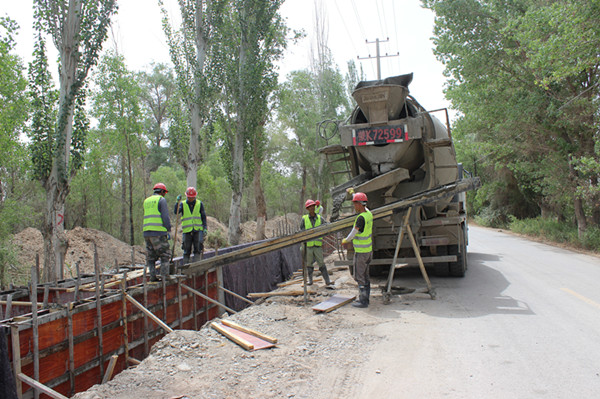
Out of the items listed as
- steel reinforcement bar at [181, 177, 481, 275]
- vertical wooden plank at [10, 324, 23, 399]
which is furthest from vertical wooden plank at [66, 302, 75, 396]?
steel reinforcement bar at [181, 177, 481, 275]

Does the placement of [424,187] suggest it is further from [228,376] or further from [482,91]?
[482,91]

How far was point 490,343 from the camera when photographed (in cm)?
504

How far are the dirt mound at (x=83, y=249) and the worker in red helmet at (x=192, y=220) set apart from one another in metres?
9.51

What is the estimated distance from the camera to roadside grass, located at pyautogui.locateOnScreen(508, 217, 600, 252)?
1628cm

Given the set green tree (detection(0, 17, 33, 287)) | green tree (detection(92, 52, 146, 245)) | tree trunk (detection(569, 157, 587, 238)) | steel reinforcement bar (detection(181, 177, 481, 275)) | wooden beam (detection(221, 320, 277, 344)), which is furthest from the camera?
green tree (detection(92, 52, 146, 245))

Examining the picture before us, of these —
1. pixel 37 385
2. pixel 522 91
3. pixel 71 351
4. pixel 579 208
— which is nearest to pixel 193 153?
pixel 71 351

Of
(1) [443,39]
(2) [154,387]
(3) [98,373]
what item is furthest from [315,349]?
(1) [443,39]

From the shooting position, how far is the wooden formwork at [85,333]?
15.1 ft

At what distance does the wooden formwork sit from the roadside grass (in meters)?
15.5

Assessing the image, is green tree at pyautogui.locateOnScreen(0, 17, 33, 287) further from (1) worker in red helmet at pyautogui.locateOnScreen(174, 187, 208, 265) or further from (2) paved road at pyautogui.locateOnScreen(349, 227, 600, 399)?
(2) paved road at pyautogui.locateOnScreen(349, 227, 600, 399)

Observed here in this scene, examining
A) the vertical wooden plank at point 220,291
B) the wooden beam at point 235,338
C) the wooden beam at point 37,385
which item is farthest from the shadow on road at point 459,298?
the wooden beam at point 37,385

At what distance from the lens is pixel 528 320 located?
599cm

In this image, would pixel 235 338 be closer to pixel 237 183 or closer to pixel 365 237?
pixel 365 237

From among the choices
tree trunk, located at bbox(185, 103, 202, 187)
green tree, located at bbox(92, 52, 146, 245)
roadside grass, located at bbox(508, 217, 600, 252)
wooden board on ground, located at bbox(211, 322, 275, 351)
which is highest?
green tree, located at bbox(92, 52, 146, 245)
